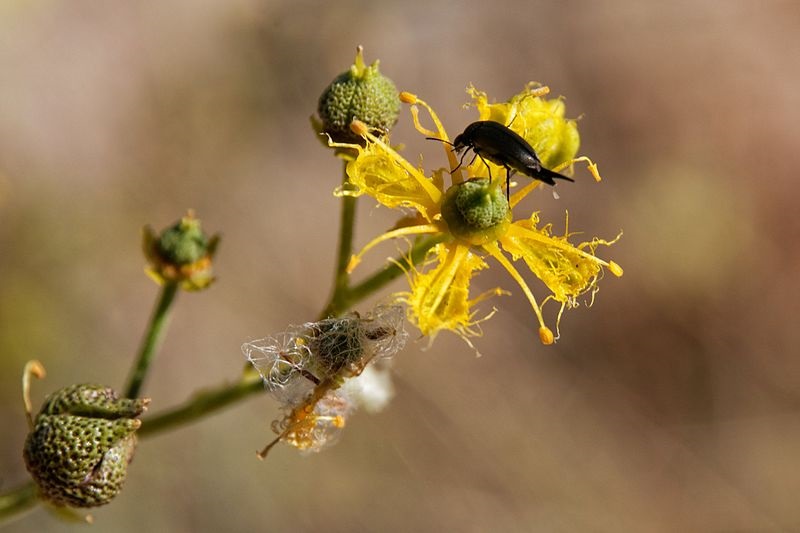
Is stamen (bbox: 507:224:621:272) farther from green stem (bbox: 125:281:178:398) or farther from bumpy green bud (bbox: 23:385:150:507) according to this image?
green stem (bbox: 125:281:178:398)

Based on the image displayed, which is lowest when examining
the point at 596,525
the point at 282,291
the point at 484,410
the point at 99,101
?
the point at 596,525

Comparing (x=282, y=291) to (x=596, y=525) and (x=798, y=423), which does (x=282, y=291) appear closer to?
(x=596, y=525)

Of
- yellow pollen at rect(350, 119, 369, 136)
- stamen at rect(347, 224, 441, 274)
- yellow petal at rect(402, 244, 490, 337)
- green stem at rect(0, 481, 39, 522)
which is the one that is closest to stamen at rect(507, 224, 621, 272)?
yellow petal at rect(402, 244, 490, 337)

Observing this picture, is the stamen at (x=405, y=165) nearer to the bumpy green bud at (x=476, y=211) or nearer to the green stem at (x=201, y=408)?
the bumpy green bud at (x=476, y=211)

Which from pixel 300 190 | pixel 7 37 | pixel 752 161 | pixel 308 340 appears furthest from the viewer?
pixel 752 161

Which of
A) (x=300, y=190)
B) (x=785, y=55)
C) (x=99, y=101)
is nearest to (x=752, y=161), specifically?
(x=785, y=55)

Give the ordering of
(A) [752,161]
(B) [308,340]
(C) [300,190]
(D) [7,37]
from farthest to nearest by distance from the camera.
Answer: (A) [752,161], (C) [300,190], (D) [7,37], (B) [308,340]
